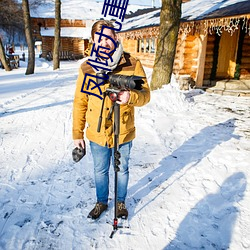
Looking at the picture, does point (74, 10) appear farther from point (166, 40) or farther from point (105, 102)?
point (105, 102)

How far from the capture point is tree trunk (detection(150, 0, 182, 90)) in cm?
703

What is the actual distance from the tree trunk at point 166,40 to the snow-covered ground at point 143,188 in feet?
7.17

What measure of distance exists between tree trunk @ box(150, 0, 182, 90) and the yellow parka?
18.1 ft

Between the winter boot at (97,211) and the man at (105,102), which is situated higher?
the man at (105,102)

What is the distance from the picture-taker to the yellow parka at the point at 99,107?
2043 millimetres

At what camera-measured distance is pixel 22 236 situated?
2.23 metres

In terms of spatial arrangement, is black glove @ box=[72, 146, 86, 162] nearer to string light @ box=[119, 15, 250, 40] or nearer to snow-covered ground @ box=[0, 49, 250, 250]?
snow-covered ground @ box=[0, 49, 250, 250]

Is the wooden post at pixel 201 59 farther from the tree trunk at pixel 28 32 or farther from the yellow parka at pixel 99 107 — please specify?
the tree trunk at pixel 28 32

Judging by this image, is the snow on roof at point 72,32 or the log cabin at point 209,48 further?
the snow on roof at point 72,32

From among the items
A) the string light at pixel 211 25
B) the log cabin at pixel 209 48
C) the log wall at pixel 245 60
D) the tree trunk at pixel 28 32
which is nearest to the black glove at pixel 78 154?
the string light at pixel 211 25

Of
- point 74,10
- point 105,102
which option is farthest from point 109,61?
point 74,10

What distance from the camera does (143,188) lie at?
3.06 metres

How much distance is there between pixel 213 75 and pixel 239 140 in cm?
715

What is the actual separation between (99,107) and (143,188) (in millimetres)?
1489
